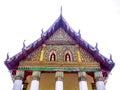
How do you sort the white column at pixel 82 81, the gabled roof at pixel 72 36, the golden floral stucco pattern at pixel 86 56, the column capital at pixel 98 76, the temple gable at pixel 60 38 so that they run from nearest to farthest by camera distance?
1. the white column at pixel 82 81
2. the column capital at pixel 98 76
3. the gabled roof at pixel 72 36
4. the golden floral stucco pattern at pixel 86 56
5. the temple gable at pixel 60 38

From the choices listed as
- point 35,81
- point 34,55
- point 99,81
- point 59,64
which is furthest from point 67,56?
point 35,81

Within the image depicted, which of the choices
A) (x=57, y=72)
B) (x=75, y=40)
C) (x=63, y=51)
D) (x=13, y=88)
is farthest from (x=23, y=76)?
(x=75, y=40)

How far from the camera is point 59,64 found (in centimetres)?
1274

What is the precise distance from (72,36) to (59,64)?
200 cm

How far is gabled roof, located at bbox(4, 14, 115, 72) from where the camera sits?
41.9ft

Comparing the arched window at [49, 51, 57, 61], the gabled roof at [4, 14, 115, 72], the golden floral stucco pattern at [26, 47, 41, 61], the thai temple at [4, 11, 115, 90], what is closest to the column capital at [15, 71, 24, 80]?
the thai temple at [4, 11, 115, 90]

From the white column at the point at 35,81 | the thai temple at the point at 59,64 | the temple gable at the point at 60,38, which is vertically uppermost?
the temple gable at the point at 60,38

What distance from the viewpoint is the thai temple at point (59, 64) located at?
12.3 meters

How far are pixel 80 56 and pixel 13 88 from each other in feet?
12.2

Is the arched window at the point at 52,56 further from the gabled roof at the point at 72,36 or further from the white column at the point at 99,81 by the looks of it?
the white column at the point at 99,81

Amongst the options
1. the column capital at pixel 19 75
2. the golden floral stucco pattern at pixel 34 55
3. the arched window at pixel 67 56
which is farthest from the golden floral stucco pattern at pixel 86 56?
the column capital at pixel 19 75

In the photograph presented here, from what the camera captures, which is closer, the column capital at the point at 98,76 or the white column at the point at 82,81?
the white column at the point at 82,81

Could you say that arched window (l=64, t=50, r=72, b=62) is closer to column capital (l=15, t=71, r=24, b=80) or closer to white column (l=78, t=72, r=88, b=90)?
white column (l=78, t=72, r=88, b=90)

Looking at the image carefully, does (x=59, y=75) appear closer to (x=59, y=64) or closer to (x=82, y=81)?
(x=59, y=64)
